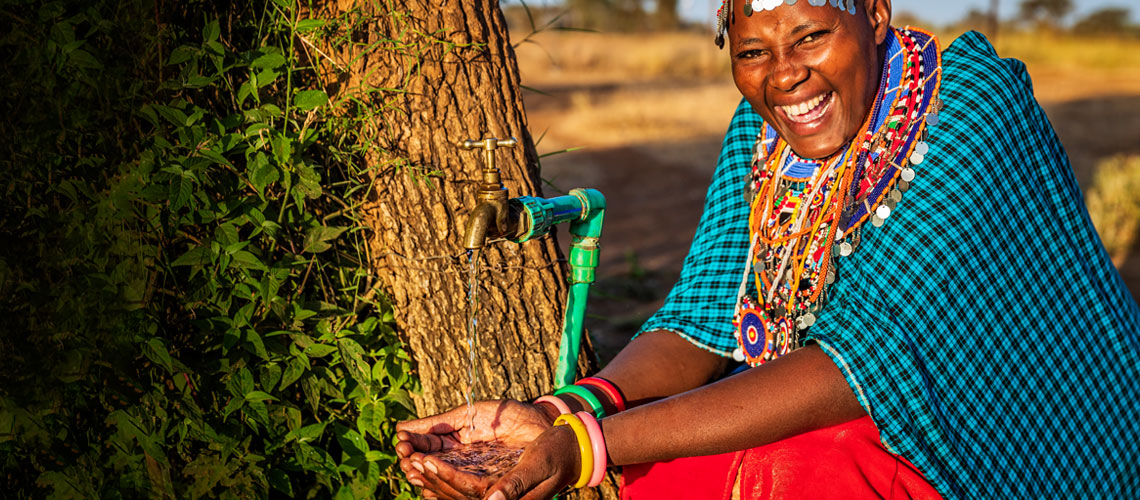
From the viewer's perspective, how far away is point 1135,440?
7.59ft

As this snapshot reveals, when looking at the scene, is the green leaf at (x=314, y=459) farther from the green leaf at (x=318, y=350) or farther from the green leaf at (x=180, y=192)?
the green leaf at (x=180, y=192)

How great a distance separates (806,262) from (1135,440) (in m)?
0.96

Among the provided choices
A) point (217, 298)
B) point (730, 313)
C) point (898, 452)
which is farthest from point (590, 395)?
point (217, 298)

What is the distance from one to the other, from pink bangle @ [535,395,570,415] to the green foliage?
42cm

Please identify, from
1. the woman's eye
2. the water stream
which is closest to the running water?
the water stream

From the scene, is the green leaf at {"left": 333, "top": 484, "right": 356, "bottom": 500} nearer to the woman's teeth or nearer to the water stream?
the water stream

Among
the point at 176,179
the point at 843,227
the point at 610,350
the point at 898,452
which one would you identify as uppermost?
the point at 843,227

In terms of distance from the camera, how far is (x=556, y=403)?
2264 millimetres

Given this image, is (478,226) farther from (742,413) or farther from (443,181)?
(742,413)

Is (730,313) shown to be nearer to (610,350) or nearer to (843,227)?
(843,227)

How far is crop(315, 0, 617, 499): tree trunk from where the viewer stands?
226 centimetres

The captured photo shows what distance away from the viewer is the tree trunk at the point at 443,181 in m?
2.26

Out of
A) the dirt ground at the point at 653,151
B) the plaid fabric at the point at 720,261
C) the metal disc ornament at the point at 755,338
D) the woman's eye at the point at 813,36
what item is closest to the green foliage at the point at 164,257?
the plaid fabric at the point at 720,261

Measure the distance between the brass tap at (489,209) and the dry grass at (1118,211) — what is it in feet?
19.8
